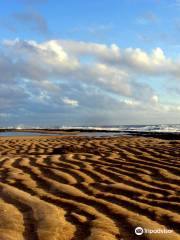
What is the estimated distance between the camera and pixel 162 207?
4336mm

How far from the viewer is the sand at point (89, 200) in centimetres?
346

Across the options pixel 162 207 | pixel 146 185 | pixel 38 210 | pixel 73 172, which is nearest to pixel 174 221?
pixel 162 207

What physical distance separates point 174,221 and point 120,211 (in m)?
0.63

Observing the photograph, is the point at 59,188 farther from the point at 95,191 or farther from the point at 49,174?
A: the point at 49,174

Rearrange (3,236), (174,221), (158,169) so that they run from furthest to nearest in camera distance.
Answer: (158,169) < (174,221) < (3,236)

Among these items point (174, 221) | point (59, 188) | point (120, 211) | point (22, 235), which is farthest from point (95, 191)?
point (22, 235)

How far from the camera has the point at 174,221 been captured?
12.4 feet

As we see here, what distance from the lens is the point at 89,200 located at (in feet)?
15.3

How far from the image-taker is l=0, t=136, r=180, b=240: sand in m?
3.46

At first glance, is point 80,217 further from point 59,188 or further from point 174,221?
point 59,188

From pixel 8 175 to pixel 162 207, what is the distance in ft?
10.6

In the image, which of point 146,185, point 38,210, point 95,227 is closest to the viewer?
point 95,227

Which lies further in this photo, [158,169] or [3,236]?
[158,169]

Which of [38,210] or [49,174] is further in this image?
[49,174]
